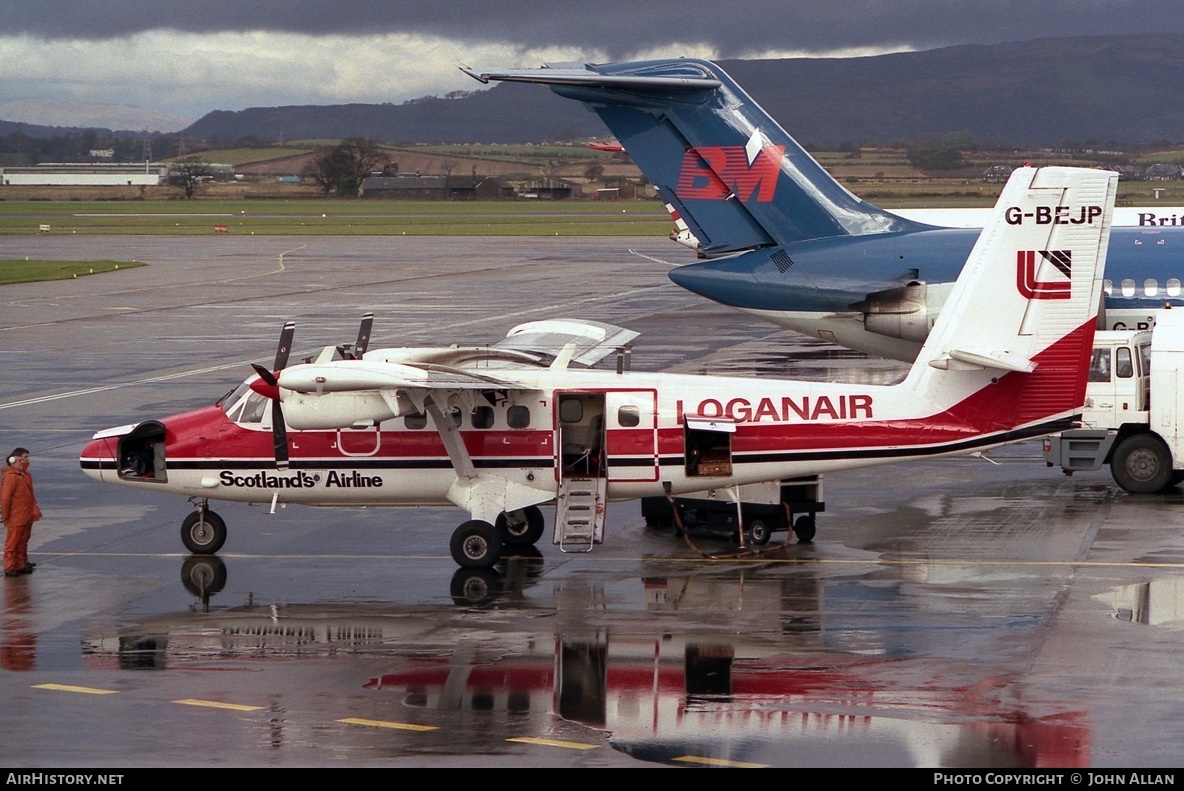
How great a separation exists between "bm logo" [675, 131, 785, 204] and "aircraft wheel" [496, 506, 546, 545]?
444 inches

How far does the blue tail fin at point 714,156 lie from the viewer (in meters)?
31.3

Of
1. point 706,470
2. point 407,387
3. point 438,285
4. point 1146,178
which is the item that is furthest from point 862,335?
point 1146,178

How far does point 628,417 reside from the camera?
2209 cm

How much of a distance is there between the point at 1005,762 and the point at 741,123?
20.8 m

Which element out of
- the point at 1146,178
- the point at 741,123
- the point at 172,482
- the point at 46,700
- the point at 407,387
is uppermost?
the point at 1146,178

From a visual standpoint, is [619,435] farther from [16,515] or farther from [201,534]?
[16,515]

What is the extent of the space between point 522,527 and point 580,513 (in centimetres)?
205

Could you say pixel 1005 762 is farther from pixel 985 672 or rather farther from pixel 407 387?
pixel 407 387

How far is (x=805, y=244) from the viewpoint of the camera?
33250mm

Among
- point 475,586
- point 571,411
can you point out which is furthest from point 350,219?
point 475,586

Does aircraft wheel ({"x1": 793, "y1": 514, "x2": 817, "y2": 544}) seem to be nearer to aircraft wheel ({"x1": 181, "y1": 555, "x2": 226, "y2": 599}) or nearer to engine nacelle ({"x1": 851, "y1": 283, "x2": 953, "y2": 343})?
aircraft wheel ({"x1": 181, "y1": 555, "x2": 226, "y2": 599})

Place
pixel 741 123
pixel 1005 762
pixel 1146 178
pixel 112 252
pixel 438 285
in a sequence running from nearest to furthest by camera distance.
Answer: pixel 1005 762
pixel 741 123
pixel 438 285
pixel 112 252
pixel 1146 178

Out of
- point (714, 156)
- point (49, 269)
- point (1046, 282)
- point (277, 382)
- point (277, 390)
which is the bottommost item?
point (277, 390)

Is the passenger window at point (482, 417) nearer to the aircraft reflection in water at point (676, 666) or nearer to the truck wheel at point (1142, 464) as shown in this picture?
the aircraft reflection in water at point (676, 666)
